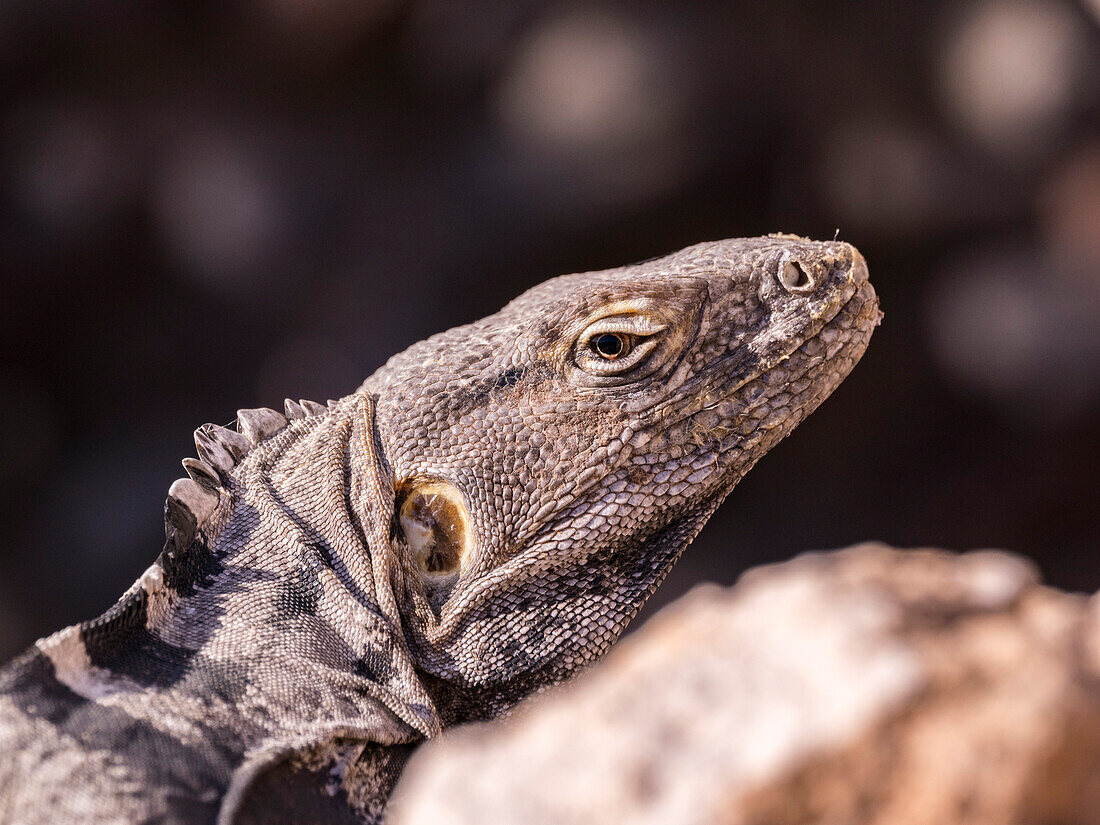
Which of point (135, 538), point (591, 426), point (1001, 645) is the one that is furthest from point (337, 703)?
point (135, 538)

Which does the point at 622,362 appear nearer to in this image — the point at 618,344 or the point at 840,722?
the point at 618,344

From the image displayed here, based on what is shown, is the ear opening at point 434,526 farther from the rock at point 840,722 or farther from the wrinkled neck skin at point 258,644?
the rock at point 840,722

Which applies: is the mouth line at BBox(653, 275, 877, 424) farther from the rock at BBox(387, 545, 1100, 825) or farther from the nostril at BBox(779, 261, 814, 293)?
the rock at BBox(387, 545, 1100, 825)

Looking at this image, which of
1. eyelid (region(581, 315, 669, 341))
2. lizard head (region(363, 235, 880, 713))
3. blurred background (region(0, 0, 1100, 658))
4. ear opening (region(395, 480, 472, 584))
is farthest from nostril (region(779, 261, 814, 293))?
blurred background (region(0, 0, 1100, 658))

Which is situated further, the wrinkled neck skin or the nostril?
the nostril

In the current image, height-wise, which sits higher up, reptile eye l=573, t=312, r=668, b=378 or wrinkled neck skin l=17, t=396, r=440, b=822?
reptile eye l=573, t=312, r=668, b=378

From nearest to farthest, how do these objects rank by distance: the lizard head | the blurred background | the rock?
1. the rock
2. the lizard head
3. the blurred background
